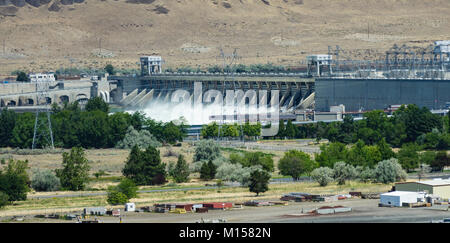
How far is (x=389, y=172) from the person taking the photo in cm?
5416

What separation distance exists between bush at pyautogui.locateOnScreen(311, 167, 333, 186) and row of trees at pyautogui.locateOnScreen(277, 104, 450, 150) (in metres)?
17.3

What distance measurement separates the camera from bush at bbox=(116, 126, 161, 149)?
7745 cm

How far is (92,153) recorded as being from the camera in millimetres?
74312

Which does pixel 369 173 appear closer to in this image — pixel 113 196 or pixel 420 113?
pixel 113 196

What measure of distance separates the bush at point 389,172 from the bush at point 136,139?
26067mm

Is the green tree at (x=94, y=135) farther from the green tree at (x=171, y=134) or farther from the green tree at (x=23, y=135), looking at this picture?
the green tree at (x=171, y=134)

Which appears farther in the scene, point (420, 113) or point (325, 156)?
point (420, 113)

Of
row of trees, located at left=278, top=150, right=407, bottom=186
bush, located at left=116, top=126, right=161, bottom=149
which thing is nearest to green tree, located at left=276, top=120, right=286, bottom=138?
bush, located at left=116, top=126, right=161, bottom=149

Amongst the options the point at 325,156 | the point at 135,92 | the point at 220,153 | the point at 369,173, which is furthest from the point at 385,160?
the point at 135,92

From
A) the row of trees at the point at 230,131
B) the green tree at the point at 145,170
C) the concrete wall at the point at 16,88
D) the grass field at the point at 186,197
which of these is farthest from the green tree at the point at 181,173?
the concrete wall at the point at 16,88

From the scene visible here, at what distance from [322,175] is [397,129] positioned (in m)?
21.4

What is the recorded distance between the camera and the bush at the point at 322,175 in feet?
177
